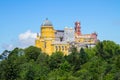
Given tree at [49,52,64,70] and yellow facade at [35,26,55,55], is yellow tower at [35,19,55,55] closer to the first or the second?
yellow facade at [35,26,55,55]

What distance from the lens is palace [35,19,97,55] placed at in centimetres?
11005

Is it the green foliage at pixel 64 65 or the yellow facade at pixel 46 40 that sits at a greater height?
the yellow facade at pixel 46 40

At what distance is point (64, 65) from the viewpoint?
82875mm

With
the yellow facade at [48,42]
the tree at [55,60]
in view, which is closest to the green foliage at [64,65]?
the tree at [55,60]

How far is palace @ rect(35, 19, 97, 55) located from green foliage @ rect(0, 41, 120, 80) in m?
7.80

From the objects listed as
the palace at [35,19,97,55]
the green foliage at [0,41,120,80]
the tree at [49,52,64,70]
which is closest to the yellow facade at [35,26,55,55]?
the palace at [35,19,97,55]

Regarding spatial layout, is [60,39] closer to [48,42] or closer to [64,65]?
[48,42]

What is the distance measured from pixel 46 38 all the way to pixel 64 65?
1091 inches

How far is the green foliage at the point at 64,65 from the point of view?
73.1 m

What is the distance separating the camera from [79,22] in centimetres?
12275

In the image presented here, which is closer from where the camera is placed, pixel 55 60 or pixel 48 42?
pixel 55 60

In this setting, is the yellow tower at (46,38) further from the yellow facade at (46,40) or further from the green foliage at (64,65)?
the green foliage at (64,65)

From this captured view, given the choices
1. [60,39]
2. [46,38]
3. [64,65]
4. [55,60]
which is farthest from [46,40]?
[64,65]

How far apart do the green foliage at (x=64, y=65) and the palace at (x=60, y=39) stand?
780 cm
